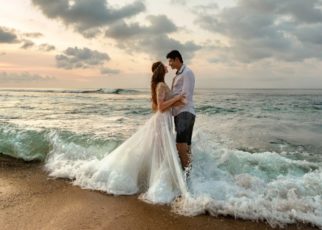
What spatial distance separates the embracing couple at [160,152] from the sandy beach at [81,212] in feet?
0.96

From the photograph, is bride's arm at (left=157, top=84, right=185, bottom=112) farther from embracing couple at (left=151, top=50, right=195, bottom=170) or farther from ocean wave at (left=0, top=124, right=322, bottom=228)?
ocean wave at (left=0, top=124, right=322, bottom=228)

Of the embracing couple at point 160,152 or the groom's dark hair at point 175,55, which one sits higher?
the groom's dark hair at point 175,55

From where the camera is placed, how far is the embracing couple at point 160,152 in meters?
6.14

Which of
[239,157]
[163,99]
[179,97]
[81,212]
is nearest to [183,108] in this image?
[179,97]

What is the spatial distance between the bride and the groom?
126 millimetres

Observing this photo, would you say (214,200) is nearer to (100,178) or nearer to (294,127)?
(100,178)

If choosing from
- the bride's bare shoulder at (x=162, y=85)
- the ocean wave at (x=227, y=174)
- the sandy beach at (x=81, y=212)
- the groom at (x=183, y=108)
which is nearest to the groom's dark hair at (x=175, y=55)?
the groom at (x=183, y=108)

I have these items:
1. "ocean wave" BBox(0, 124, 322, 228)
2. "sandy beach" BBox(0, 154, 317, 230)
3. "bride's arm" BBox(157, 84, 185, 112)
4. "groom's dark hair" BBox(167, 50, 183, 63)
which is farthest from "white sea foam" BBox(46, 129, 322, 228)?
"groom's dark hair" BBox(167, 50, 183, 63)

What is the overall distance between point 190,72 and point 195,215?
2.26 meters

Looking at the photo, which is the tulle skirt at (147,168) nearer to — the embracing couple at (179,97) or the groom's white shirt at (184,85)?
the embracing couple at (179,97)

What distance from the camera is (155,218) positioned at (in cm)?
532

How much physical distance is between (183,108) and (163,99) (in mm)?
363

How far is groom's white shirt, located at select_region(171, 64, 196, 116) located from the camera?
6.23 m

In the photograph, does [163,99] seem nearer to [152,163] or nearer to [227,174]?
[152,163]
